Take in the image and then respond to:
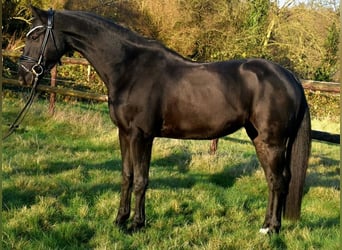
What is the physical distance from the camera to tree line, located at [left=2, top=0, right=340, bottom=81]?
17.8m

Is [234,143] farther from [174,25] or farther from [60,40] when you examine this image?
[174,25]

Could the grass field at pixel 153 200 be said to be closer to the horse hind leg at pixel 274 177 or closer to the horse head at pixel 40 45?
the horse hind leg at pixel 274 177

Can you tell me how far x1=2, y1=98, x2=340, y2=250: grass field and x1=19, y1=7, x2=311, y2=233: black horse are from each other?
0.97ft

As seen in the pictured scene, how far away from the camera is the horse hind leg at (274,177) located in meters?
3.67

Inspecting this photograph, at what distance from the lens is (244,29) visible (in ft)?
61.9

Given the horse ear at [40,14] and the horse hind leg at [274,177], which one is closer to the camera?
the horse ear at [40,14]

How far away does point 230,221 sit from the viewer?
3.78 m

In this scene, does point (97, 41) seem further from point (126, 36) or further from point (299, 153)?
point (299, 153)

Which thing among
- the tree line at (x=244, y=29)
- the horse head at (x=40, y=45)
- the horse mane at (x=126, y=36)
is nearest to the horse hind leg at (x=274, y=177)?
the horse mane at (x=126, y=36)

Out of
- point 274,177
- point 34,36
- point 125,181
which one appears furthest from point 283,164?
point 34,36

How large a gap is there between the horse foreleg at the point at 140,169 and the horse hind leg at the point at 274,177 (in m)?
1.08

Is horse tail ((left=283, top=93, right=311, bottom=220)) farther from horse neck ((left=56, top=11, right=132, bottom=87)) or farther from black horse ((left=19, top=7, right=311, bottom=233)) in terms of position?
horse neck ((left=56, top=11, right=132, bottom=87))

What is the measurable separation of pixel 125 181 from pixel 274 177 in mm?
1419

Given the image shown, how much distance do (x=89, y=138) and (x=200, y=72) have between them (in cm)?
367
